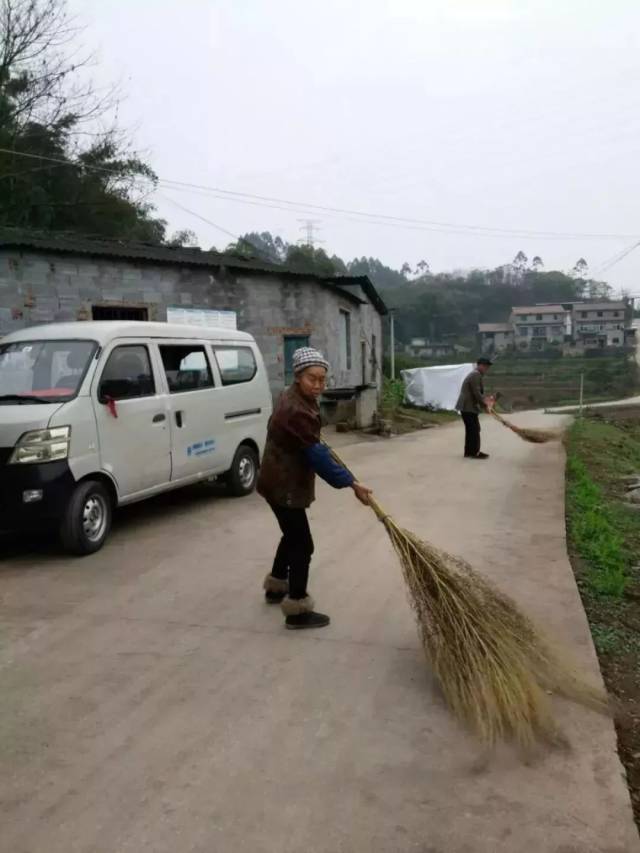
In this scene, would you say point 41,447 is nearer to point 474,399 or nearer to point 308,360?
point 308,360

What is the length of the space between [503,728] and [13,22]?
81.2 feet

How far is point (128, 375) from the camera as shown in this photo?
6.29m

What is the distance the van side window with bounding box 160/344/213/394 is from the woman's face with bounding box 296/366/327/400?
3055mm

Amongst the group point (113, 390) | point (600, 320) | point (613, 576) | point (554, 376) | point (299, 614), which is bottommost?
point (613, 576)

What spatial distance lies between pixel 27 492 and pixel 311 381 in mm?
2595

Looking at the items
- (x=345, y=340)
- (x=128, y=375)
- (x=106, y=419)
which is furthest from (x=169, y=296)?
(x=106, y=419)

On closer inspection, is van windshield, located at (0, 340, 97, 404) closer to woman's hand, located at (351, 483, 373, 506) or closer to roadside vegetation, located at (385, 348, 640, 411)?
woman's hand, located at (351, 483, 373, 506)

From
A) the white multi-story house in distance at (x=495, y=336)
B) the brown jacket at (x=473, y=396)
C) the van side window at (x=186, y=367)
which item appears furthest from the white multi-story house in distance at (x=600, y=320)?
the van side window at (x=186, y=367)

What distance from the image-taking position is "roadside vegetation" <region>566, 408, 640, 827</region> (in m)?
3.30

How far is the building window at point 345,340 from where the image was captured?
64.6 feet

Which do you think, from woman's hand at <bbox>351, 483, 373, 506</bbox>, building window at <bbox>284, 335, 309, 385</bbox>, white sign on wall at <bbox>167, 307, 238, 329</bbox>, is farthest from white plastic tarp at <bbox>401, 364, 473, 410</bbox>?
woman's hand at <bbox>351, 483, 373, 506</bbox>

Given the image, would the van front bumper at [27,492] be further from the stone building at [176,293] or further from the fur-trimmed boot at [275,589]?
the stone building at [176,293]

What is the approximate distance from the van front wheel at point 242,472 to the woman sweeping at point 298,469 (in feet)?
12.4

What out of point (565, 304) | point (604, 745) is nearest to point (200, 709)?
point (604, 745)
